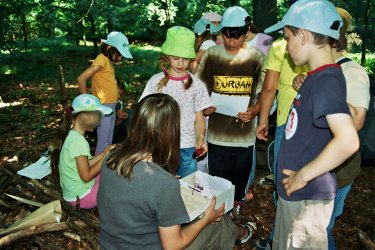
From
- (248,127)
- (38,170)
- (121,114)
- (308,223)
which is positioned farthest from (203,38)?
(308,223)

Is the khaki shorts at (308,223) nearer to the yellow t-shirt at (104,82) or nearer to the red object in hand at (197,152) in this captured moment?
the red object in hand at (197,152)

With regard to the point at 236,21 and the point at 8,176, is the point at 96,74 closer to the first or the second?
the point at 8,176

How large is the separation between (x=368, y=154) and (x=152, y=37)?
26.6 m

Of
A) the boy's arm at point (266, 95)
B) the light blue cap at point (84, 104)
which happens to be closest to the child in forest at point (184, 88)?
the boy's arm at point (266, 95)

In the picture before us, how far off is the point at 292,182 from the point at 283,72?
1.39 m

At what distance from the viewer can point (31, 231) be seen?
3336 mm

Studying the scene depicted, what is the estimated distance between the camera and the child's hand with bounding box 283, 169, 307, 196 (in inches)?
81.6

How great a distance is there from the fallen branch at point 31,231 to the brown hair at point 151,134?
1.69 meters

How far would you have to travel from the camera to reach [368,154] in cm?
481

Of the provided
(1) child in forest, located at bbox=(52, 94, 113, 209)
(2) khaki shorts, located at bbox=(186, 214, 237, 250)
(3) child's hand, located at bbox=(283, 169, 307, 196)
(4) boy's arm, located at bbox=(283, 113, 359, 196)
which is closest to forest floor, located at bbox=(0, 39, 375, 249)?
(1) child in forest, located at bbox=(52, 94, 113, 209)

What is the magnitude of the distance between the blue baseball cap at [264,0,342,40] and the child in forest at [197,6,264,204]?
1.49 m

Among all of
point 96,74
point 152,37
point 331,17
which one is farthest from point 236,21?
point 152,37

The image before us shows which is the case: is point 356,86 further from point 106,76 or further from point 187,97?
point 106,76

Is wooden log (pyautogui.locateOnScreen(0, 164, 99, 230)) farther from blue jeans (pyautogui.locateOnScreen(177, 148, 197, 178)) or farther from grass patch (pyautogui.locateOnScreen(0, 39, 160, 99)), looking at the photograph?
grass patch (pyautogui.locateOnScreen(0, 39, 160, 99))
